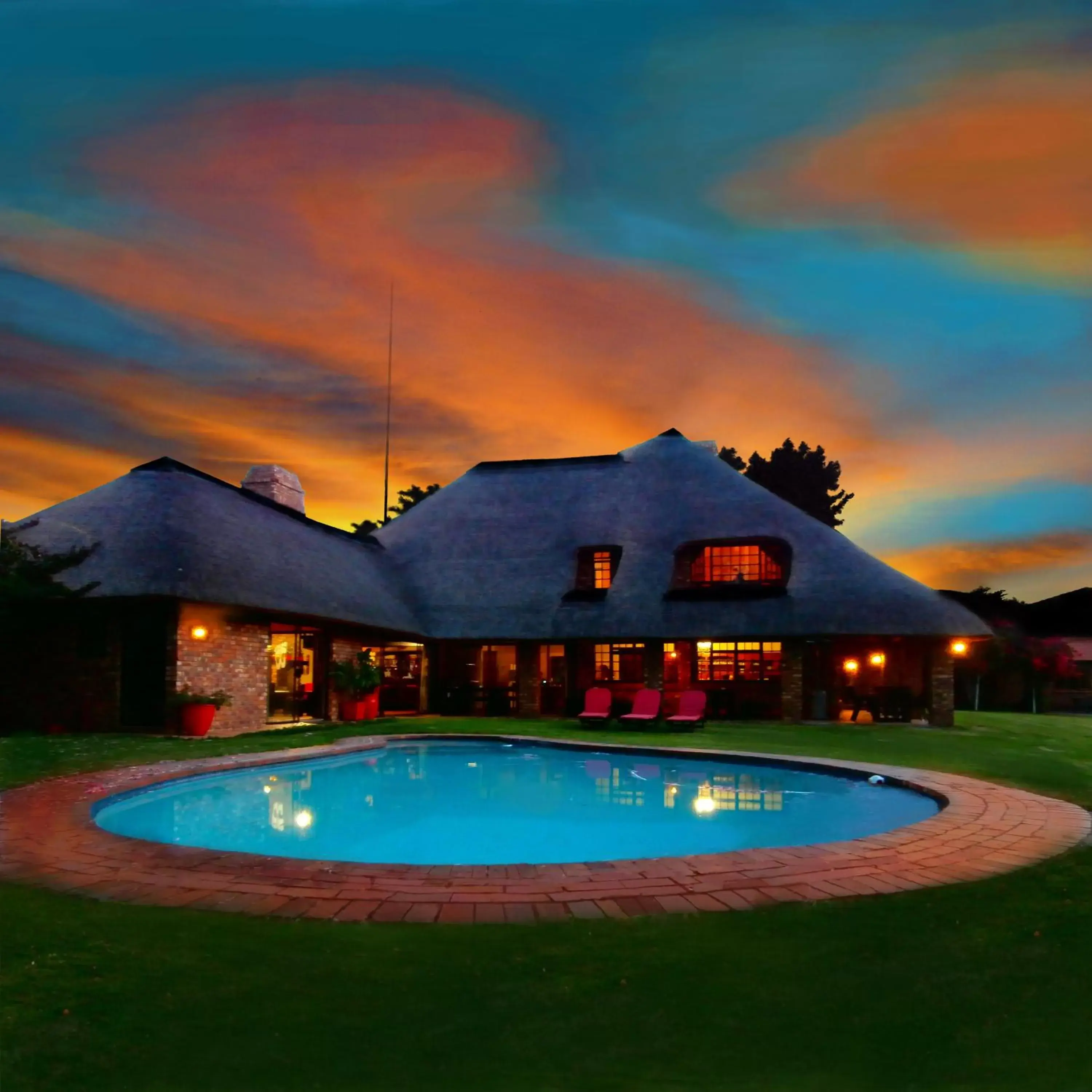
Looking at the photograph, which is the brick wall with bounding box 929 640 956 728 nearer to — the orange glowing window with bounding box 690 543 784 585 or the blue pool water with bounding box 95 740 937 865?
the orange glowing window with bounding box 690 543 784 585

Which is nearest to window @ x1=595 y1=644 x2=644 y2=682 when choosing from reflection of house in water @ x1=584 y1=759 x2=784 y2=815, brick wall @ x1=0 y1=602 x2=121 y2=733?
reflection of house in water @ x1=584 y1=759 x2=784 y2=815

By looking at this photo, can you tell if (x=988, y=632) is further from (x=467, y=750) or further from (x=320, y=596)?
(x=320, y=596)

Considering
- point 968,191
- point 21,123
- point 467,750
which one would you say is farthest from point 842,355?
point 21,123

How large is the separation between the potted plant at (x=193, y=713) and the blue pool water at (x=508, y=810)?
4258 millimetres

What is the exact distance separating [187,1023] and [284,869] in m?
2.86

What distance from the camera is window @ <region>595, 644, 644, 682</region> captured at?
89.8 feet

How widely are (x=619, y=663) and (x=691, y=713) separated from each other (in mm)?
6299

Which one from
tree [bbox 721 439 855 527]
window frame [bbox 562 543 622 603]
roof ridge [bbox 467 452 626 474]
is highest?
tree [bbox 721 439 855 527]

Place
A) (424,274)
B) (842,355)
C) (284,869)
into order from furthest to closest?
(842,355), (424,274), (284,869)

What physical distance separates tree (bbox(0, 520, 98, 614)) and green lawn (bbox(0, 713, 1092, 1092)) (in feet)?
47.9

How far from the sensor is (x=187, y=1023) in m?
3.45

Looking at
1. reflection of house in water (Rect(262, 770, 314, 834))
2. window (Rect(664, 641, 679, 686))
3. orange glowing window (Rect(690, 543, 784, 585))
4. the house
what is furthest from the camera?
window (Rect(664, 641, 679, 686))

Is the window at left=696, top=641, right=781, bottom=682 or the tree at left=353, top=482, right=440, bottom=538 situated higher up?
the tree at left=353, top=482, right=440, bottom=538

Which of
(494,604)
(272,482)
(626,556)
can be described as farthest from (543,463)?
(272,482)
